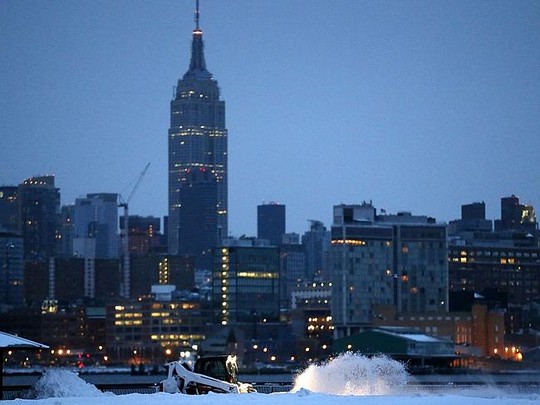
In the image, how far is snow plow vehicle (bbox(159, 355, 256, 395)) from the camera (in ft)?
190

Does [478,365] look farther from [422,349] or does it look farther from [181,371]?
[181,371]

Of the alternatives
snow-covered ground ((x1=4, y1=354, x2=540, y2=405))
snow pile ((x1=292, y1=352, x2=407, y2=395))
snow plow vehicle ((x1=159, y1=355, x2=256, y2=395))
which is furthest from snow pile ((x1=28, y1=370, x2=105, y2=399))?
snow pile ((x1=292, y1=352, x2=407, y2=395))

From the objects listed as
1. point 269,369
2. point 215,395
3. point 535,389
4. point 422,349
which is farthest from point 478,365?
point 215,395

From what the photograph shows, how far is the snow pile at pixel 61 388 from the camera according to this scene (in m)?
57.8

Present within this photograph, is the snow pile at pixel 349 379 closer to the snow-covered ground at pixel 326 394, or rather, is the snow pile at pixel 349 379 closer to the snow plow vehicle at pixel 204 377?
the snow-covered ground at pixel 326 394

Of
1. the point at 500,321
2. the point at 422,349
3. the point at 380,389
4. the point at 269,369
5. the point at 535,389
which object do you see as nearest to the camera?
the point at 380,389

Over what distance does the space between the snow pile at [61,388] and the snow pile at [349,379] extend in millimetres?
7239

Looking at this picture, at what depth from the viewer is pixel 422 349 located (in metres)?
157

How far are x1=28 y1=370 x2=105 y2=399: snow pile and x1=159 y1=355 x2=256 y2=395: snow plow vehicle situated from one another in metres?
2.83

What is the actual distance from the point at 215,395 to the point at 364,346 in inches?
4220

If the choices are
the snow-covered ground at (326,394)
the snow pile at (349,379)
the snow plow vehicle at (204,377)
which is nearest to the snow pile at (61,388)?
the snow-covered ground at (326,394)

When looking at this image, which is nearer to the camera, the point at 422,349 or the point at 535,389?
the point at 535,389

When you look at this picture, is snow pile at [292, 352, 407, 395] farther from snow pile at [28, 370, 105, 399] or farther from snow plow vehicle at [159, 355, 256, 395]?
snow pile at [28, 370, 105, 399]

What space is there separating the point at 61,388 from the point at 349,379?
11.0 metres
